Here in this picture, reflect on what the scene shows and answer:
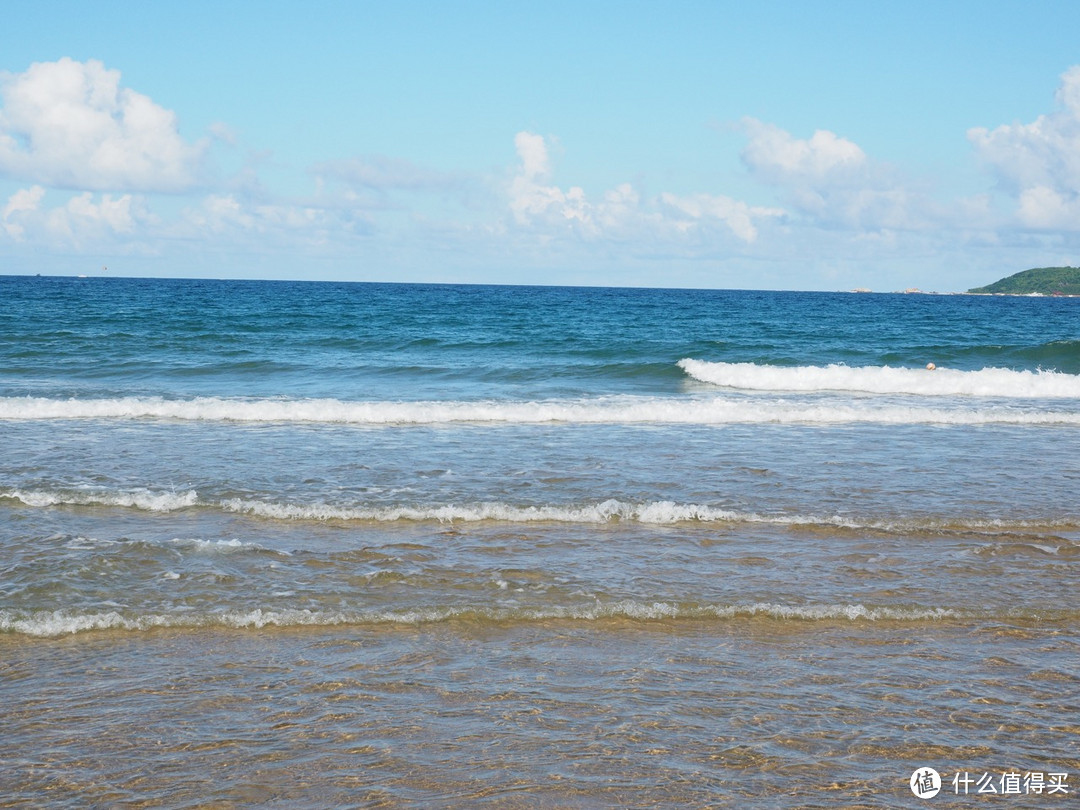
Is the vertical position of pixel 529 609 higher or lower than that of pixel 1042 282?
lower

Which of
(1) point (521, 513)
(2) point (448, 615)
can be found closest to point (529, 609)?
(2) point (448, 615)

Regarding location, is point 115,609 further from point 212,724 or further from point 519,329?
point 519,329

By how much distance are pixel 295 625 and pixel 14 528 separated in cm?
405

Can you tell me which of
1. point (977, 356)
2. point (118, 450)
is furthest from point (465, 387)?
point (977, 356)

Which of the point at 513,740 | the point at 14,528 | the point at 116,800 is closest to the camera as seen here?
the point at 116,800

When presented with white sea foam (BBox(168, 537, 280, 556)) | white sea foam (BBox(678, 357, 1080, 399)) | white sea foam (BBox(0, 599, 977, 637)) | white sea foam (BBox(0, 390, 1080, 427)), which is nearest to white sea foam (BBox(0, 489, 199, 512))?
white sea foam (BBox(168, 537, 280, 556))

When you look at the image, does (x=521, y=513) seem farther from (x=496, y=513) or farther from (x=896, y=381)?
(x=896, y=381)

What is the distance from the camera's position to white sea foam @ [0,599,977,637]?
608 centimetres

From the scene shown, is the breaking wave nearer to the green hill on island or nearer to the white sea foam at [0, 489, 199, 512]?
the white sea foam at [0, 489, 199, 512]

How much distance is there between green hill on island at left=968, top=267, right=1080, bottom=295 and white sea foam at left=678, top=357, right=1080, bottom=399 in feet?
524

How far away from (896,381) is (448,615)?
20920 millimetres

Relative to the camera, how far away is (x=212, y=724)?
464 cm

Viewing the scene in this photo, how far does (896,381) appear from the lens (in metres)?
24.1

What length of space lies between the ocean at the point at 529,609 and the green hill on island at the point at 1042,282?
17357cm
